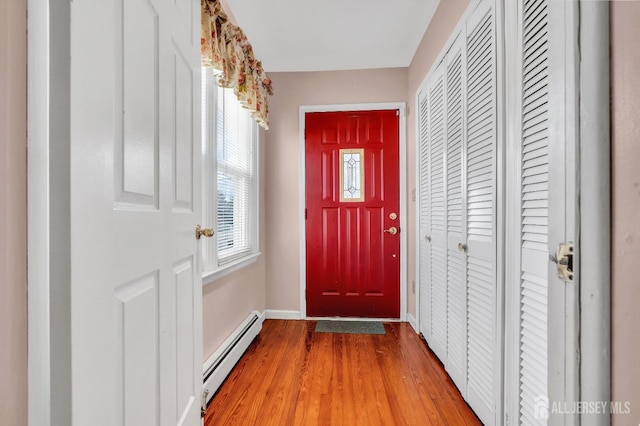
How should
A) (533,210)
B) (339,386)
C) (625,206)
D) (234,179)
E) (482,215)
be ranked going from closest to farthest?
(625,206) < (533,210) < (482,215) < (339,386) < (234,179)

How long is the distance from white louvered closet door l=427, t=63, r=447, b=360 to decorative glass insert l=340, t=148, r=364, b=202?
2.55ft

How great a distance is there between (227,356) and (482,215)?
1.69 metres

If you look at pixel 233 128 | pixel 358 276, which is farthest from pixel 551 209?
pixel 358 276

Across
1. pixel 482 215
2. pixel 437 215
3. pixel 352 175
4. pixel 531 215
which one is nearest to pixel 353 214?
pixel 352 175

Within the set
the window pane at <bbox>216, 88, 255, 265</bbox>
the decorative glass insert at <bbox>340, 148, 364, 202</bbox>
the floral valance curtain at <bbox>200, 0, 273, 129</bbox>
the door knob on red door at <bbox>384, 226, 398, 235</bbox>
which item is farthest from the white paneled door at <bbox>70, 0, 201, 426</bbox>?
the door knob on red door at <bbox>384, 226, 398, 235</bbox>

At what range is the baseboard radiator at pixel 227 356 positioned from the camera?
1.57 m

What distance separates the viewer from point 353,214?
288cm

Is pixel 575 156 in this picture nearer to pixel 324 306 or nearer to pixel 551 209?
pixel 551 209

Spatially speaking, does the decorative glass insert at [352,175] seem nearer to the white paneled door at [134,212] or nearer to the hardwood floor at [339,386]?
the hardwood floor at [339,386]

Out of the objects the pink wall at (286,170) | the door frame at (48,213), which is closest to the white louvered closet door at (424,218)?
the pink wall at (286,170)

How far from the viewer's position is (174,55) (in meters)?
1.00

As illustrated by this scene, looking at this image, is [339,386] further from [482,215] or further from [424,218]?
[424,218]

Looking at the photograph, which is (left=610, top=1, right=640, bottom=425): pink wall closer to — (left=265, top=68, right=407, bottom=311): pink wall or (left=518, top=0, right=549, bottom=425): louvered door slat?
(left=518, top=0, right=549, bottom=425): louvered door slat

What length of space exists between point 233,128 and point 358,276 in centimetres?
178
